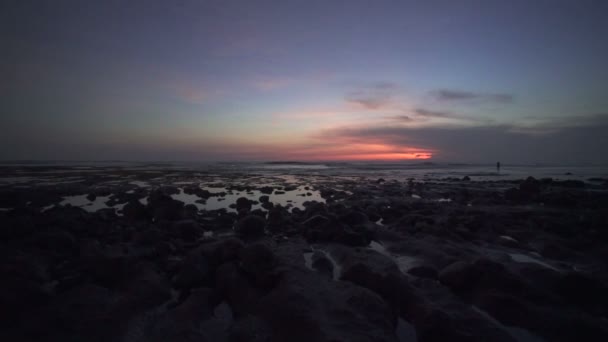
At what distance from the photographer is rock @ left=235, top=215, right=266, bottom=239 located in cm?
1021

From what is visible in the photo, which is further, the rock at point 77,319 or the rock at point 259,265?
the rock at point 259,265

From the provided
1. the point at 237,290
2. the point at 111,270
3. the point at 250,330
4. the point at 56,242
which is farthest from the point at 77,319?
the point at 56,242

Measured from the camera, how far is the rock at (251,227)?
402 inches

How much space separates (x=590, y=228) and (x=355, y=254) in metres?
9.66

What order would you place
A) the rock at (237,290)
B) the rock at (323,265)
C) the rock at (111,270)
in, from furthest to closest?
1. the rock at (323,265)
2. the rock at (111,270)
3. the rock at (237,290)

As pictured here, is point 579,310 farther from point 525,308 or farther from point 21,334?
point 21,334

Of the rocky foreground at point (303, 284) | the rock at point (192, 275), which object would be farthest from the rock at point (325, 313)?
the rock at point (192, 275)

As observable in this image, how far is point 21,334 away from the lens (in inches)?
165

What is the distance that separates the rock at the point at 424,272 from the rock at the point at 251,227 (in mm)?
5468

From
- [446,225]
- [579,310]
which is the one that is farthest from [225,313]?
[446,225]

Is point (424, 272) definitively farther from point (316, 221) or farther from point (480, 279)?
point (316, 221)

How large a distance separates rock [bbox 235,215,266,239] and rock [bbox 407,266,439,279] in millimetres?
5468

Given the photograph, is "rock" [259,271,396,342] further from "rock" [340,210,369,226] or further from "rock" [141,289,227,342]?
"rock" [340,210,369,226]

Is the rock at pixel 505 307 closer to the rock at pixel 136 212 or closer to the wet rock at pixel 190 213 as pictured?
the wet rock at pixel 190 213
